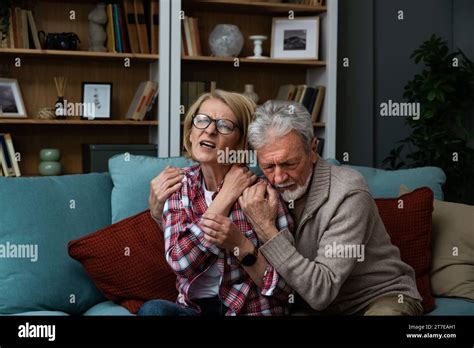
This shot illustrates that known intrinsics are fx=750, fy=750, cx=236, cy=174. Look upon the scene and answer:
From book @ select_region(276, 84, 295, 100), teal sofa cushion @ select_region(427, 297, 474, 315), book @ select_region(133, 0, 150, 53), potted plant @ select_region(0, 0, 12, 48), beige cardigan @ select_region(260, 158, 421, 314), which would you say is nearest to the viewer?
beige cardigan @ select_region(260, 158, 421, 314)

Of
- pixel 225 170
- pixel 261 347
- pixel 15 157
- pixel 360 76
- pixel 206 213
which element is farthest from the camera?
pixel 360 76

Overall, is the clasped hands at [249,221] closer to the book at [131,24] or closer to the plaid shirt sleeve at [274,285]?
the plaid shirt sleeve at [274,285]

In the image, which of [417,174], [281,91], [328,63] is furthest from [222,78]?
[417,174]

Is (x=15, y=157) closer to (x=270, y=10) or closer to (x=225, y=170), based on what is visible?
(x=270, y=10)

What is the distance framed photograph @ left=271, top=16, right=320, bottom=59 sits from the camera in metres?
4.51

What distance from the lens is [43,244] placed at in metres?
2.15

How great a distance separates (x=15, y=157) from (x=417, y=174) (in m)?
2.49

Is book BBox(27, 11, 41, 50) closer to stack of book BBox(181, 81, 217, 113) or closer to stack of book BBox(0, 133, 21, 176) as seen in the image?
stack of book BBox(0, 133, 21, 176)

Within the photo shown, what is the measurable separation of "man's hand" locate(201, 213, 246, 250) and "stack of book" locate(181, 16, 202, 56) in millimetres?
2580

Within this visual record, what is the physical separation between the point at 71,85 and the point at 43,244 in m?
2.43

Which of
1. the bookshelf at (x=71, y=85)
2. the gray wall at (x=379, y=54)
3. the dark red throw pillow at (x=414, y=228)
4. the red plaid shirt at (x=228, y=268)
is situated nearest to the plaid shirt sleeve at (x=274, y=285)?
the red plaid shirt at (x=228, y=268)

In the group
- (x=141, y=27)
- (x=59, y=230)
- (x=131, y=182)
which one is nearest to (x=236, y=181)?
(x=131, y=182)

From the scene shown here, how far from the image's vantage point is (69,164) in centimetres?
448

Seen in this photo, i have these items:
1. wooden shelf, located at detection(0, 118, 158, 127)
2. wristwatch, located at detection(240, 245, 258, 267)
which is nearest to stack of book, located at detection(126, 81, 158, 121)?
wooden shelf, located at detection(0, 118, 158, 127)
